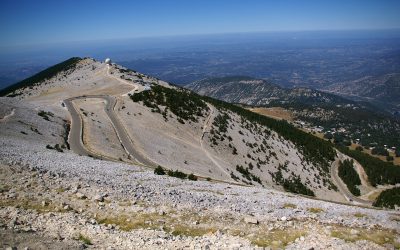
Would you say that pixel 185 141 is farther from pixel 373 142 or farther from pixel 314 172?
pixel 373 142

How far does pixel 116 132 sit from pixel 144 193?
1220 inches

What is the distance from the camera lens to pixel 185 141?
5662 centimetres

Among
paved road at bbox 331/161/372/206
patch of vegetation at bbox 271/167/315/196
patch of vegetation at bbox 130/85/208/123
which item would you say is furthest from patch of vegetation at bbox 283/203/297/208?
paved road at bbox 331/161/372/206

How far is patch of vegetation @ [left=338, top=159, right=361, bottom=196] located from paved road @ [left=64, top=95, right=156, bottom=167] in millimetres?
51169

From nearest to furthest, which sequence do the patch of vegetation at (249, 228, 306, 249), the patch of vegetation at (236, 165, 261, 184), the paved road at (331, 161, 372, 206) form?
the patch of vegetation at (249, 228, 306, 249) < the patch of vegetation at (236, 165, 261, 184) < the paved road at (331, 161, 372, 206)

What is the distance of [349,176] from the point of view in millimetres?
78188

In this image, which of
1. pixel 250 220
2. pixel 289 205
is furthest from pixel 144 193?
pixel 289 205

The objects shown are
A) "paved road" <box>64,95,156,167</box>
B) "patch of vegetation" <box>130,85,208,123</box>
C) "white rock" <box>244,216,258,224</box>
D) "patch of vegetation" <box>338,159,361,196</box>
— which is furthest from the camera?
"patch of vegetation" <box>338,159,361,196</box>

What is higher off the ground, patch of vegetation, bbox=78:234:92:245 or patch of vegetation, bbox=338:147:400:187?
patch of vegetation, bbox=78:234:92:245

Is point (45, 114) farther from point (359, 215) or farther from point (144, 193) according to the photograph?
point (359, 215)

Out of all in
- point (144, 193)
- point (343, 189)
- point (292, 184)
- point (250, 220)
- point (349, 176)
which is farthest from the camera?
point (349, 176)

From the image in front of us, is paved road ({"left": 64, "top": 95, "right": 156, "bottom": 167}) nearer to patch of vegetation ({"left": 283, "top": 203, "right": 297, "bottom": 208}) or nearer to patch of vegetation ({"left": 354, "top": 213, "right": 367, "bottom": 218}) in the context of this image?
patch of vegetation ({"left": 283, "top": 203, "right": 297, "bottom": 208})

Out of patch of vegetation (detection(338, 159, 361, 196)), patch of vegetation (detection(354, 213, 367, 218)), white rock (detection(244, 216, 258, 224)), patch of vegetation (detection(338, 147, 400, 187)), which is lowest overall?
patch of vegetation (detection(338, 147, 400, 187))

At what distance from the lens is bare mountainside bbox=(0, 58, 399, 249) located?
15.2 meters
